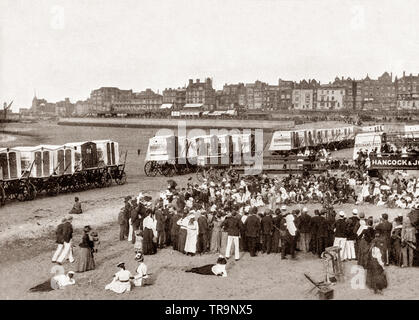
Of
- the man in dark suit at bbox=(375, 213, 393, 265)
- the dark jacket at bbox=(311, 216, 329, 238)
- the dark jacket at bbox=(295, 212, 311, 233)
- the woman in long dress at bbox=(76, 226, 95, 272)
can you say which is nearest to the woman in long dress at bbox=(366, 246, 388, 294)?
the man in dark suit at bbox=(375, 213, 393, 265)

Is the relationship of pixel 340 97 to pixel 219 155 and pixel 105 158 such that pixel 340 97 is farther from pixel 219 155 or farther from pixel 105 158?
pixel 105 158

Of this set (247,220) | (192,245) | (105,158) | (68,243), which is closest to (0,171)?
(105,158)

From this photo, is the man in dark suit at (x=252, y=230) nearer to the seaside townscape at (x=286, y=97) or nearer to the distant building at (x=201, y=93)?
the seaside townscape at (x=286, y=97)

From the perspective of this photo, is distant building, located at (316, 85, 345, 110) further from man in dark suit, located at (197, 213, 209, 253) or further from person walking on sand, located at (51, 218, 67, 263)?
person walking on sand, located at (51, 218, 67, 263)

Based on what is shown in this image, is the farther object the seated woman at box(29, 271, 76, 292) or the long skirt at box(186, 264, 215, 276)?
the long skirt at box(186, 264, 215, 276)

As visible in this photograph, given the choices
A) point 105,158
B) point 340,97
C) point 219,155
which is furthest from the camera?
point 340,97

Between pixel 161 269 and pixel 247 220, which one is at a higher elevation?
pixel 247 220
